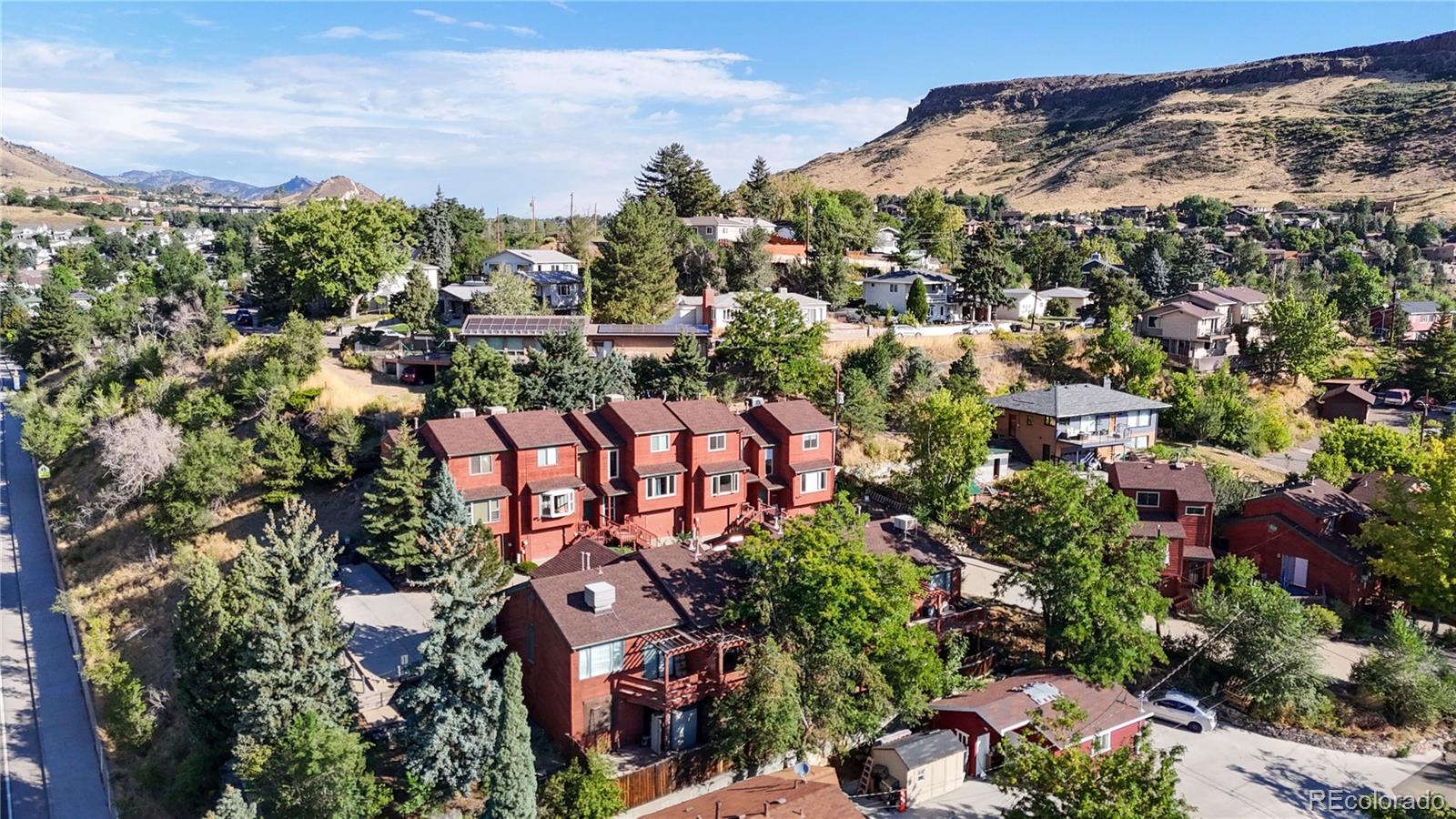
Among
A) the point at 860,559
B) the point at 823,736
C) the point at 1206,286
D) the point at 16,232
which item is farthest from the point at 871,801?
the point at 16,232

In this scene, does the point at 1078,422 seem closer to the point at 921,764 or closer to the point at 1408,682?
the point at 1408,682

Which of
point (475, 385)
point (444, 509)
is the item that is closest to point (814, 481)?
point (475, 385)

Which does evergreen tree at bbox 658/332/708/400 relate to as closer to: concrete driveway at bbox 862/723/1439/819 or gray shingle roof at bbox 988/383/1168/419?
gray shingle roof at bbox 988/383/1168/419

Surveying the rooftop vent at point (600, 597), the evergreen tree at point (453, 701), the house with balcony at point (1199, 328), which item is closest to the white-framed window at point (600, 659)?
the rooftop vent at point (600, 597)

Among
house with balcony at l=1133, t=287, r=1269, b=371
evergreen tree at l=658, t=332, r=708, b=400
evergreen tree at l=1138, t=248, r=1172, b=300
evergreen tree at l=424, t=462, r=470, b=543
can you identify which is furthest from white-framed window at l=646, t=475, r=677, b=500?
evergreen tree at l=1138, t=248, r=1172, b=300

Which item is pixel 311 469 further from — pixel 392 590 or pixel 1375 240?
pixel 1375 240
